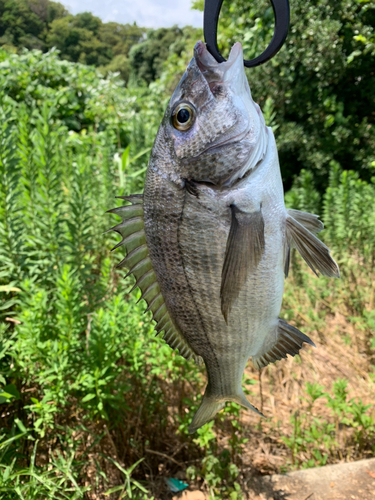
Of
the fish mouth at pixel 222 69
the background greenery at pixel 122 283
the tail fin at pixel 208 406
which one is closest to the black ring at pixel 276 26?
the fish mouth at pixel 222 69

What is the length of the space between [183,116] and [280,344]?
2.18 feet

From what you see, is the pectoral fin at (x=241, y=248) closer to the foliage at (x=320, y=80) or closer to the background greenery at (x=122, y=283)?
the background greenery at (x=122, y=283)

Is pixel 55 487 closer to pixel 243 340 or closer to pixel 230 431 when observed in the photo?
pixel 230 431

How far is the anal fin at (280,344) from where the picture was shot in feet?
3.37

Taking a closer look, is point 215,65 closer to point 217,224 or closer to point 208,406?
point 217,224

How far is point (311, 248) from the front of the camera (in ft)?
3.19

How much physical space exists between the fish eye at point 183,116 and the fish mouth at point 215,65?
0.08 meters

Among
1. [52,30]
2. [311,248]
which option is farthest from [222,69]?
[52,30]

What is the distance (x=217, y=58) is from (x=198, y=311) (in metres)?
0.65

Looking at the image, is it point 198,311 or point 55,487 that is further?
point 55,487

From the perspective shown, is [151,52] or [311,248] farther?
[151,52]

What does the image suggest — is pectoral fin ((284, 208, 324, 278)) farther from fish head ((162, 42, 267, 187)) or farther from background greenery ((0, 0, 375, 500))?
background greenery ((0, 0, 375, 500))

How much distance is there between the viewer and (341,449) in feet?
7.35

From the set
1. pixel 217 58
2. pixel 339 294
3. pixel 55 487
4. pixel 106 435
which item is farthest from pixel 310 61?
pixel 55 487
